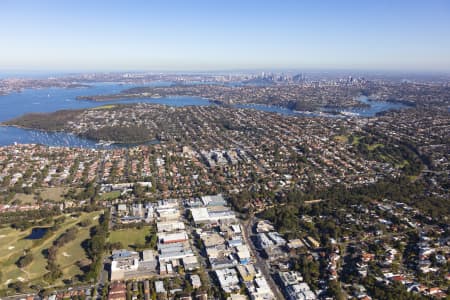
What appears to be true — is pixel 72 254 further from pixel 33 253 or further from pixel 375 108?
pixel 375 108

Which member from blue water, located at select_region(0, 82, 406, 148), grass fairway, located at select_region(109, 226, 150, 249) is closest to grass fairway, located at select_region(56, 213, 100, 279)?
grass fairway, located at select_region(109, 226, 150, 249)

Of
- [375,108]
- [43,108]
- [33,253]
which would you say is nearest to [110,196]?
[33,253]

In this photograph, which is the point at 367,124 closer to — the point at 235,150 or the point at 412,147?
the point at 412,147

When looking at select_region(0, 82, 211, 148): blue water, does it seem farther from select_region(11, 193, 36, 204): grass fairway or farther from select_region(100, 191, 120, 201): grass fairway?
select_region(100, 191, 120, 201): grass fairway

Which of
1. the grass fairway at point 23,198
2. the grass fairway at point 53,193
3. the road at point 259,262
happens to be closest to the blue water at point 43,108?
the grass fairway at point 53,193

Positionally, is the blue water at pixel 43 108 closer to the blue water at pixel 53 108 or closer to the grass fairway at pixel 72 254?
the blue water at pixel 53 108
